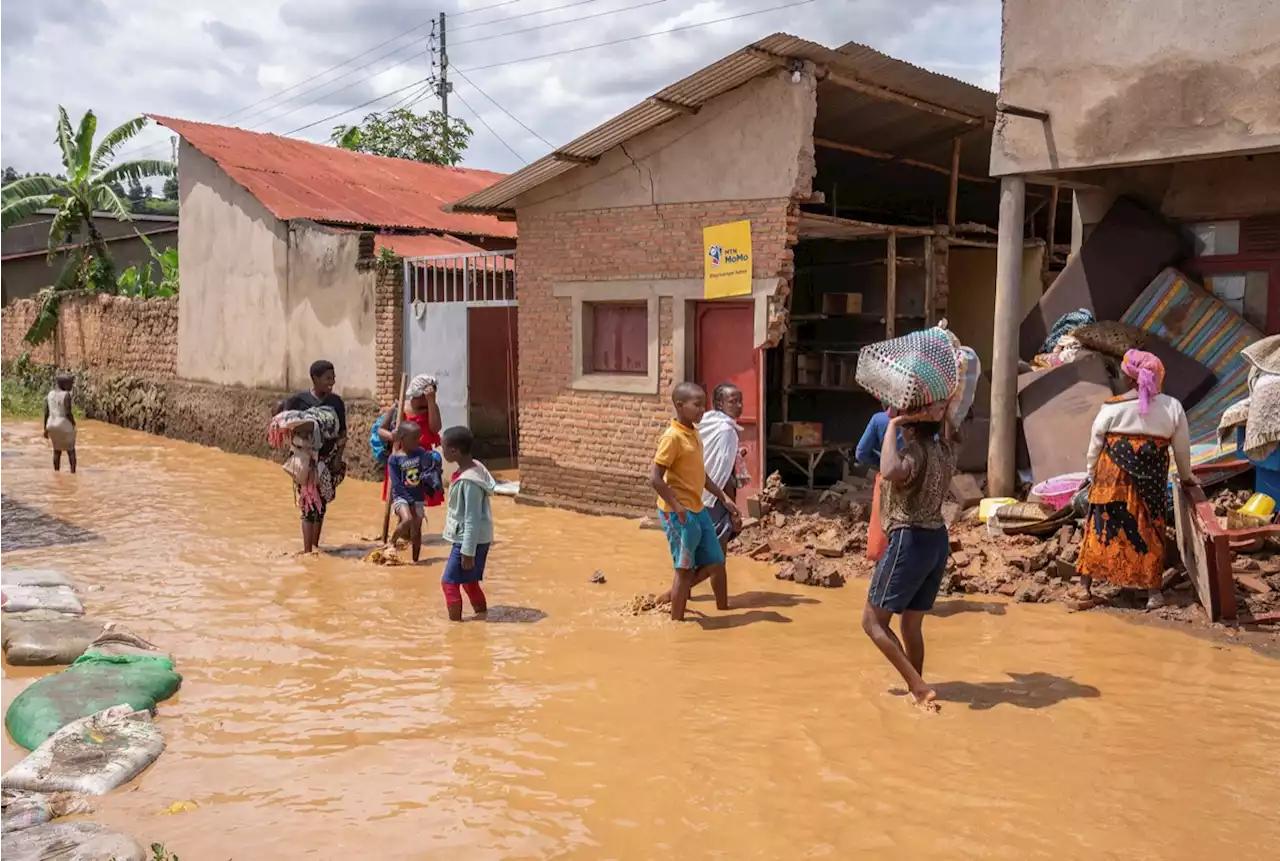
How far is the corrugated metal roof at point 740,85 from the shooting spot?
974cm

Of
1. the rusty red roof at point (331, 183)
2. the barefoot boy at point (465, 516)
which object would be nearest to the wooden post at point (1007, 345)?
the barefoot boy at point (465, 516)

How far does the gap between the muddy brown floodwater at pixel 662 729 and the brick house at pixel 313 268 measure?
6.02 meters

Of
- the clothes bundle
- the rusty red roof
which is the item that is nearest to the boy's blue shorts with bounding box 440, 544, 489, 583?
the clothes bundle

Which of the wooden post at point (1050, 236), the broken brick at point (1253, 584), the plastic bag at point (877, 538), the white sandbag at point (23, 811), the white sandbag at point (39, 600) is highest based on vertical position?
the wooden post at point (1050, 236)

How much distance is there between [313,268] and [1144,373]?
39.6 ft

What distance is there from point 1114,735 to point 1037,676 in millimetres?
967

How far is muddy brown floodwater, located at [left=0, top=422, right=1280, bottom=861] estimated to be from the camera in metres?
4.18

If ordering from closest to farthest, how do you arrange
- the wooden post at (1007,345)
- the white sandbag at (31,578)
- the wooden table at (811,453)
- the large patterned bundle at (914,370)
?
the large patterned bundle at (914,370)
the white sandbag at (31,578)
the wooden post at (1007,345)
the wooden table at (811,453)

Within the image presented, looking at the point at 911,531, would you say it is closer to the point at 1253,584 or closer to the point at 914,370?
the point at 914,370

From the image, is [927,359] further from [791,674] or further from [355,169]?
[355,169]

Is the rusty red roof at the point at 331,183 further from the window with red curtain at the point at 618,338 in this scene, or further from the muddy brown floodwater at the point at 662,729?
the muddy brown floodwater at the point at 662,729

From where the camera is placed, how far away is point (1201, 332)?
33.1ft

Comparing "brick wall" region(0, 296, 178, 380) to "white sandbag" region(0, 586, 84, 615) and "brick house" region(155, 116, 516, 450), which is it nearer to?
"brick house" region(155, 116, 516, 450)

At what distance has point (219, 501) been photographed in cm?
1294
